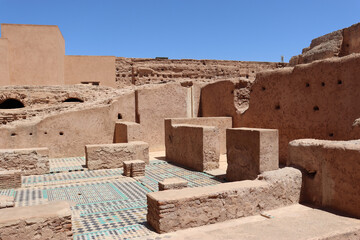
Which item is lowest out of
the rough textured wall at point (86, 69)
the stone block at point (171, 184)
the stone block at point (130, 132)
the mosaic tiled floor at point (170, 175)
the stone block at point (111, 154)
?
the mosaic tiled floor at point (170, 175)

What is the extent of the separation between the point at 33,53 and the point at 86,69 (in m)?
2.93

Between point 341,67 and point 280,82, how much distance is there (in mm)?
1857

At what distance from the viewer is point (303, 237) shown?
365cm

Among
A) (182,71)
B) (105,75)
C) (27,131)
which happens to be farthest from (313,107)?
(105,75)

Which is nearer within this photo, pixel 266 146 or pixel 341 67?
pixel 266 146

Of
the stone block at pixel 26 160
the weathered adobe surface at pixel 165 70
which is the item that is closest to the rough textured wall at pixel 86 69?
the weathered adobe surface at pixel 165 70

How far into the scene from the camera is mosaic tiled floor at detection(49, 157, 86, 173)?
8612 millimetres

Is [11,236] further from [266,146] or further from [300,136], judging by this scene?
[300,136]

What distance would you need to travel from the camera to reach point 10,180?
685 cm

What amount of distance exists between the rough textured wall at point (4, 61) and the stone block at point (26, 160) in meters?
9.00

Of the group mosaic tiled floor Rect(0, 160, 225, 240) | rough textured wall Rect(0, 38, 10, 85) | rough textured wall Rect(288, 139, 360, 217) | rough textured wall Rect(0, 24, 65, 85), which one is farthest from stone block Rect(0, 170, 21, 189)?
rough textured wall Rect(0, 24, 65, 85)

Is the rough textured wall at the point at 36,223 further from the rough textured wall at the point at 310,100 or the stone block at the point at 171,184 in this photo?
the rough textured wall at the point at 310,100

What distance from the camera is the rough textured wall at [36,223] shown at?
341cm

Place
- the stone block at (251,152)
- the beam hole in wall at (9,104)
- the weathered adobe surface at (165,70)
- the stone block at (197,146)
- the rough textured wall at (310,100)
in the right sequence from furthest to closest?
the weathered adobe surface at (165,70) < the beam hole in wall at (9,104) < the stone block at (197,146) < the rough textured wall at (310,100) < the stone block at (251,152)
